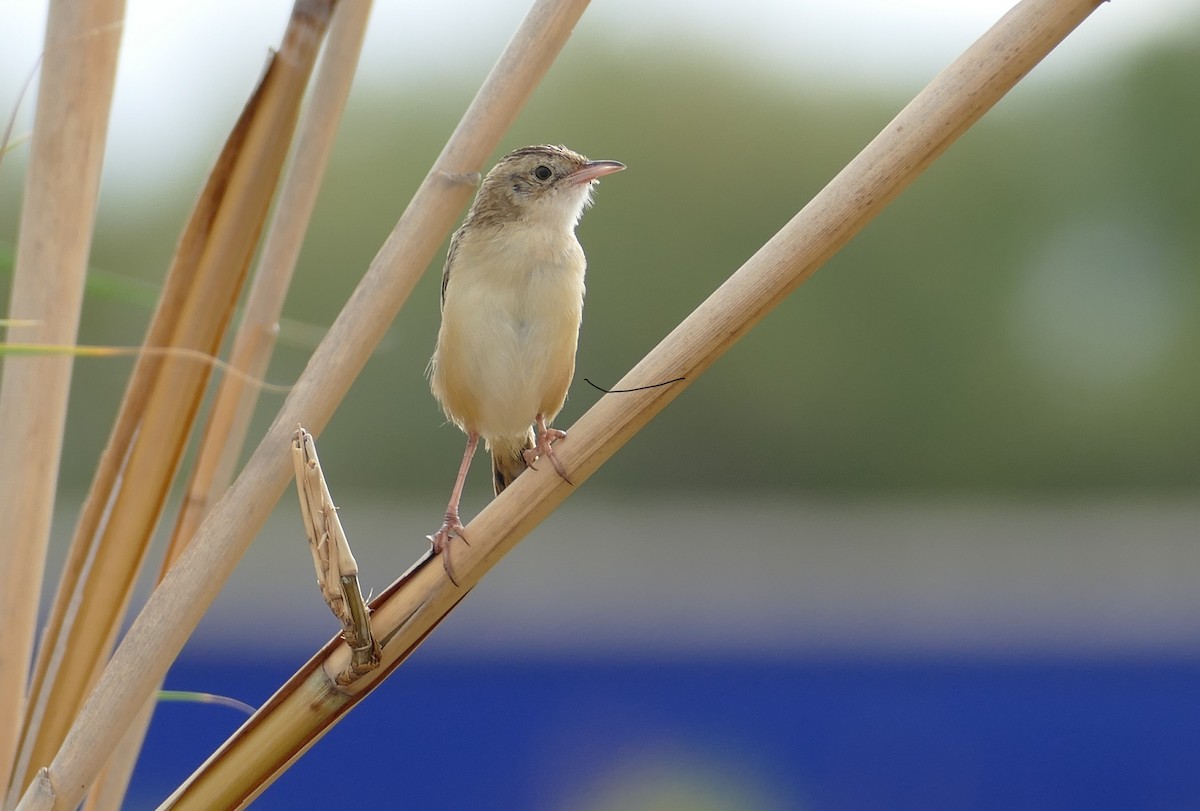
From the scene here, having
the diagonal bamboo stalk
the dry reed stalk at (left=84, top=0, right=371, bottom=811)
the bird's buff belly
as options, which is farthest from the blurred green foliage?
the diagonal bamboo stalk

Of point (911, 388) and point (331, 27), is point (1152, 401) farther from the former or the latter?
point (331, 27)

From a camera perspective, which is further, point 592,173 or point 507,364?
point 592,173

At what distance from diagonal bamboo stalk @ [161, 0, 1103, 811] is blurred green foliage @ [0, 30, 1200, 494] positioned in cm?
1214

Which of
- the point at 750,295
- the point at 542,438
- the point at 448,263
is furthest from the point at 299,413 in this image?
the point at 448,263

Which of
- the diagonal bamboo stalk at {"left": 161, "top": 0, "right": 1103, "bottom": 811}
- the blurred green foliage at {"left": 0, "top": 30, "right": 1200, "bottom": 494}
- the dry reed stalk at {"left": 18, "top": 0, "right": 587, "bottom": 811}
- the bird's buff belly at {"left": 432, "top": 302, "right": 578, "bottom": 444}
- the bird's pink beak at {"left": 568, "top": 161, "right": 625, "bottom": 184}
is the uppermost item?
the blurred green foliage at {"left": 0, "top": 30, "right": 1200, "bottom": 494}

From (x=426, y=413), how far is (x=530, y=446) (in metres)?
10.8

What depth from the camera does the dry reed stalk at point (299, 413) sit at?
3.38 feet

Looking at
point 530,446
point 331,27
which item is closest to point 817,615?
point 530,446

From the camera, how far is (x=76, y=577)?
3.98 ft

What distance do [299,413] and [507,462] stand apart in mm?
1782

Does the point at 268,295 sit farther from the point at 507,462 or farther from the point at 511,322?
the point at 507,462

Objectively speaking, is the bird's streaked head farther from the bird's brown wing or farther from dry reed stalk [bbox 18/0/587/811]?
dry reed stalk [bbox 18/0/587/811]

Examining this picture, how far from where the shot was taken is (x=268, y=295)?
4.63ft

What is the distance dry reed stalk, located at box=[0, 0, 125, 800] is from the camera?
1.14m
